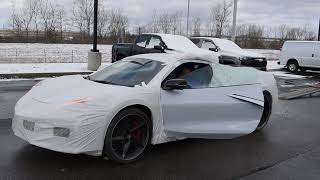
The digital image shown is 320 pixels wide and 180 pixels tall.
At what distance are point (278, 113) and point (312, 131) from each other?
172 cm

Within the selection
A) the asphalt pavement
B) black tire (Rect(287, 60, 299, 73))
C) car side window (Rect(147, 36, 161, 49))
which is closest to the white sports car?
the asphalt pavement

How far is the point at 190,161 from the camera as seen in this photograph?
5.91 m

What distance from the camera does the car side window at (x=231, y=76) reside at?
6727 mm

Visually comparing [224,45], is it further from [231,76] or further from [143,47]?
[231,76]

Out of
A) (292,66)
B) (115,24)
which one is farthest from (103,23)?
(292,66)

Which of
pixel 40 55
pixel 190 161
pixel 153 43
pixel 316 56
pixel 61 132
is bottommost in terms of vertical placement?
pixel 190 161

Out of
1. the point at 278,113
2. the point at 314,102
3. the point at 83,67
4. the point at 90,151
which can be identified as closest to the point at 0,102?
the point at 90,151

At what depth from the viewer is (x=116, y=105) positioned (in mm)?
5316

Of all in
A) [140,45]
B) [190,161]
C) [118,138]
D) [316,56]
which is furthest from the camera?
[316,56]

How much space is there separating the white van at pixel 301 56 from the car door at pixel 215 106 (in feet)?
58.8

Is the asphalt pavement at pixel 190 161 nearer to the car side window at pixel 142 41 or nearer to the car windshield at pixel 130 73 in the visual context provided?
the car windshield at pixel 130 73

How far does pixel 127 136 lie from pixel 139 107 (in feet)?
1.34

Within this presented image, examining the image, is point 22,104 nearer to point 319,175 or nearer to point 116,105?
point 116,105

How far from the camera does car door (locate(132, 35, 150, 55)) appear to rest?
709 inches
